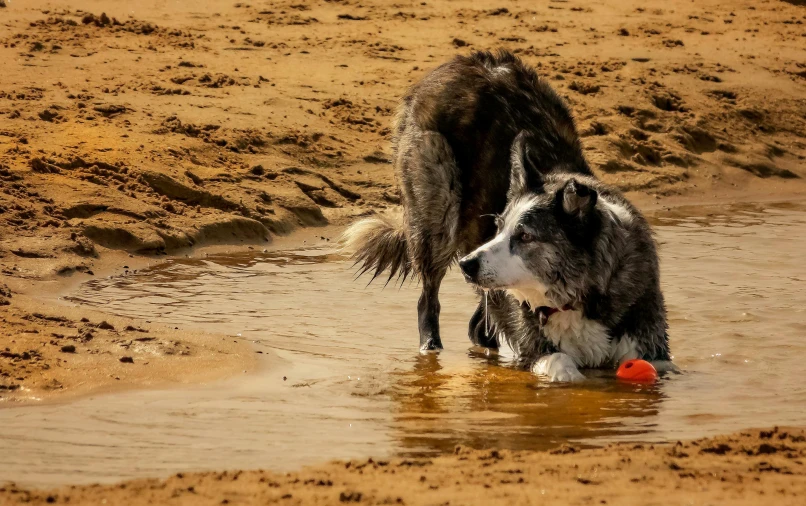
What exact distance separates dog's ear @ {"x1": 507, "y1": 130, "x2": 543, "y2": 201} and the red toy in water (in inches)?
43.2

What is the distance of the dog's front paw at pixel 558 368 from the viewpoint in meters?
6.43

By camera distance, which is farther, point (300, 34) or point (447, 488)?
point (300, 34)

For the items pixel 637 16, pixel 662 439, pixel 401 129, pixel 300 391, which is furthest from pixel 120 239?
pixel 637 16

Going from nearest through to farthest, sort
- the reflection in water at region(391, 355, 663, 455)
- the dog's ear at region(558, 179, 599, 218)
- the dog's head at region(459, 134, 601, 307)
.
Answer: the reflection in water at region(391, 355, 663, 455), the dog's ear at region(558, 179, 599, 218), the dog's head at region(459, 134, 601, 307)

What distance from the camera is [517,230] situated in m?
6.44

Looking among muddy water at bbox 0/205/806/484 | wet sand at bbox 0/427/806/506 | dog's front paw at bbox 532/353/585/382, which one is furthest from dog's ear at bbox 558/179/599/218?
wet sand at bbox 0/427/806/506

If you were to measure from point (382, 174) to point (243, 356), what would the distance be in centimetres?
517

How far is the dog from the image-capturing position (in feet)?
21.0

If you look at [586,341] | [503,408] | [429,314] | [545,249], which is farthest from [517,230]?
[429,314]

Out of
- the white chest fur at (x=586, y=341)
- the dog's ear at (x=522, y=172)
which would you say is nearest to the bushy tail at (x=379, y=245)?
the dog's ear at (x=522, y=172)

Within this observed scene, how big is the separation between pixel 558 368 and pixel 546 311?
39cm

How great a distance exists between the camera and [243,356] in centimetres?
636

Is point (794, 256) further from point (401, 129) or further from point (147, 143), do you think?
point (147, 143)

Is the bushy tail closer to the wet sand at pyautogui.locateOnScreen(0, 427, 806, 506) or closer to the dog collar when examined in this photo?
the dog collar
